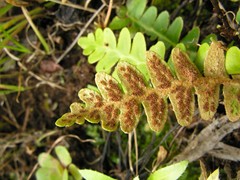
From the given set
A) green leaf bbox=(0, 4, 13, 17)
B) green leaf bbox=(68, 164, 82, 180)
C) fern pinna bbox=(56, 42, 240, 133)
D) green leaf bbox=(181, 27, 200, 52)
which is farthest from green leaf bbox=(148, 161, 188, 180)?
green leaf bbox=(0, 4, 13, 17)

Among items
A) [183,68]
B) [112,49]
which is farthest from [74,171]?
[183,68]

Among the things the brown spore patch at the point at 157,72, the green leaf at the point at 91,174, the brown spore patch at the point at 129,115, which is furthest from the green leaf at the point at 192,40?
the green leaf at the point at 91,174

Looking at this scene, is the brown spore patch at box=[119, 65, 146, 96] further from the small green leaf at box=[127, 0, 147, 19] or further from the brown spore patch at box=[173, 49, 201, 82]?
the small green leaf at box=[127, 0, 147, 19]

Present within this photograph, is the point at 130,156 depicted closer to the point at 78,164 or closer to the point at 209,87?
the point at 78,164

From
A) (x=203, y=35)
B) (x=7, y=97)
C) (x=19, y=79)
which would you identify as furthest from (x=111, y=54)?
(x=7, y=97)

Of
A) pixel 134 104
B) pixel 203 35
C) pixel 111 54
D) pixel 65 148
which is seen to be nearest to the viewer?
pixel 134 104

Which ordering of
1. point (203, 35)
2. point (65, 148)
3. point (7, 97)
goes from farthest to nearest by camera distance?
1. point (7, 97)
2. point (65, 148)
3. point (203, 35)

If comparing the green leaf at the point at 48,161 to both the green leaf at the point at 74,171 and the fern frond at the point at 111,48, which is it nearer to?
the green leaf at the point at 74,171
